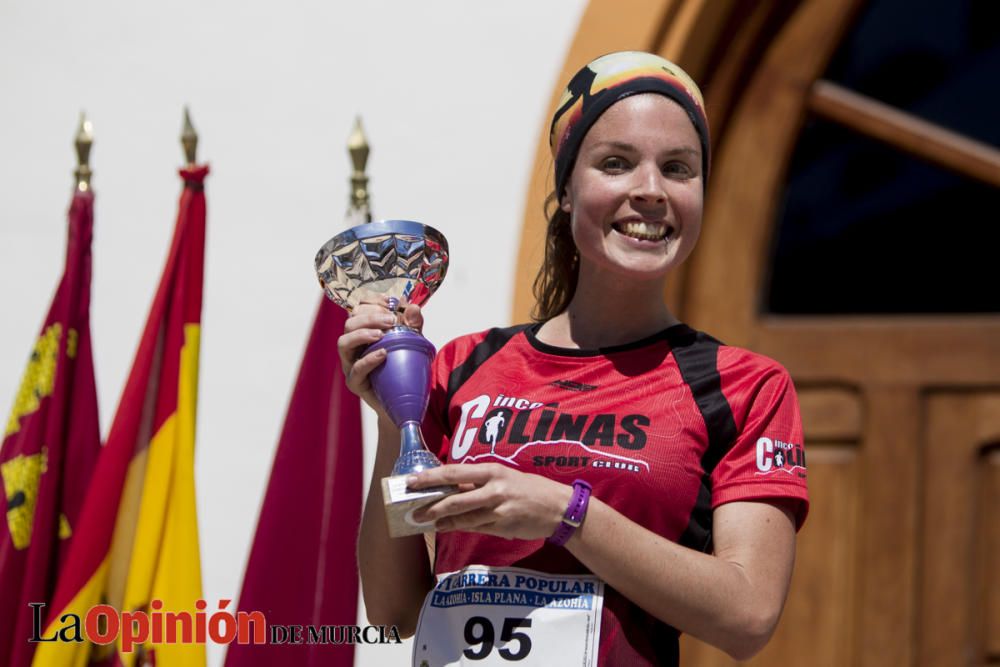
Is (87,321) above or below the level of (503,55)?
below

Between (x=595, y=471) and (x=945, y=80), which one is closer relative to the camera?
(x=595, y=471)

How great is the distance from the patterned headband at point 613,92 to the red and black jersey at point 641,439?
255mm

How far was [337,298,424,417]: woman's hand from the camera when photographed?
1628 millimetres

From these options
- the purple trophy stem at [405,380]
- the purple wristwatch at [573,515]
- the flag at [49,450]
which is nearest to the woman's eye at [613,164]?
the purple trophy stem at [405,380]

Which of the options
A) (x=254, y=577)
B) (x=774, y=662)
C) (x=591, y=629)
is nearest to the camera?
(x=591, y=629)

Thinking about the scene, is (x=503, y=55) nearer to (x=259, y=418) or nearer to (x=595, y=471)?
(x=259, y=418)

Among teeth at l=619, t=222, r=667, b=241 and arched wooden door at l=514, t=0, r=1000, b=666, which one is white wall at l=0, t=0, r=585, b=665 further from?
teeth at l=619, t=222, r=667, b=241

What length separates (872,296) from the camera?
9.57ft

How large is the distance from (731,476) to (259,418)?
1502 millimetres

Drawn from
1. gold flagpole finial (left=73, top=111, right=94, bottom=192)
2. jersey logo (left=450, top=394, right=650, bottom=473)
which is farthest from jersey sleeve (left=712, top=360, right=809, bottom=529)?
gold flagpole finial (left=73, top=111, right=94, bottom=192)

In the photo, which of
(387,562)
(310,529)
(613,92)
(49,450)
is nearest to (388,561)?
(387,562)

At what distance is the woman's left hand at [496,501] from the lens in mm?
1445

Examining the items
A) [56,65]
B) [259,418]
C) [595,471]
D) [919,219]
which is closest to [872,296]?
[919,219]

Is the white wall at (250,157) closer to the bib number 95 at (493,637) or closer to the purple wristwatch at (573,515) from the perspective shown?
the bib number 95 at (493,637)
